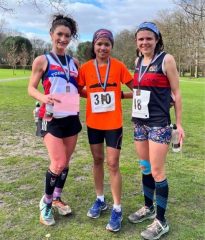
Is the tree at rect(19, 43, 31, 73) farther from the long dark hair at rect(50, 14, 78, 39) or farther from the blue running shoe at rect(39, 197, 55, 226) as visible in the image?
the blue running shoe at rect(39, 197, 55, 226)

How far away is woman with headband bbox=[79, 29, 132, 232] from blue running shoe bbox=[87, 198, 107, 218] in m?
0.29

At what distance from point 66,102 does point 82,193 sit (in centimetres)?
151

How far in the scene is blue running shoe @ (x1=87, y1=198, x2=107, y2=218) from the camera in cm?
394

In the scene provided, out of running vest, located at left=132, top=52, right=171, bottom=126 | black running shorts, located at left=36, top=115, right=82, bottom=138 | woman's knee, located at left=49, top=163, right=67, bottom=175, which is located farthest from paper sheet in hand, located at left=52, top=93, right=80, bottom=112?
running vest, located at left=132, top=52, right=171, bottom=126

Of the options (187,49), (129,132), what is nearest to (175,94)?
(129,132)

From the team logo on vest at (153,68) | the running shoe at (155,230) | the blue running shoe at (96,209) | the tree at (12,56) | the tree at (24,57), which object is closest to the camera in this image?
the team logo on vest at (153,68)

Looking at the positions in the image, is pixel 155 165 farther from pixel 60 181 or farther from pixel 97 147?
pixel 60 181

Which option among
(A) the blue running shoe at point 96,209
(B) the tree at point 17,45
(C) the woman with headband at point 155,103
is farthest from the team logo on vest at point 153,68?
(B) the tree at point 17,45

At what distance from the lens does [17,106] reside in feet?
46.1

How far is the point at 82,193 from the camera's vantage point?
463 centimetres

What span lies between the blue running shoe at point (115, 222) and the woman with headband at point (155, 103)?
27cm

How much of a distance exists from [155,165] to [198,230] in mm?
868

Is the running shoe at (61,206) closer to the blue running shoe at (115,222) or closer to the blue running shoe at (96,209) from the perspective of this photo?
the blue running shoe at (96,209)

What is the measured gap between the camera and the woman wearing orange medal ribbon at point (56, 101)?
3621mm
